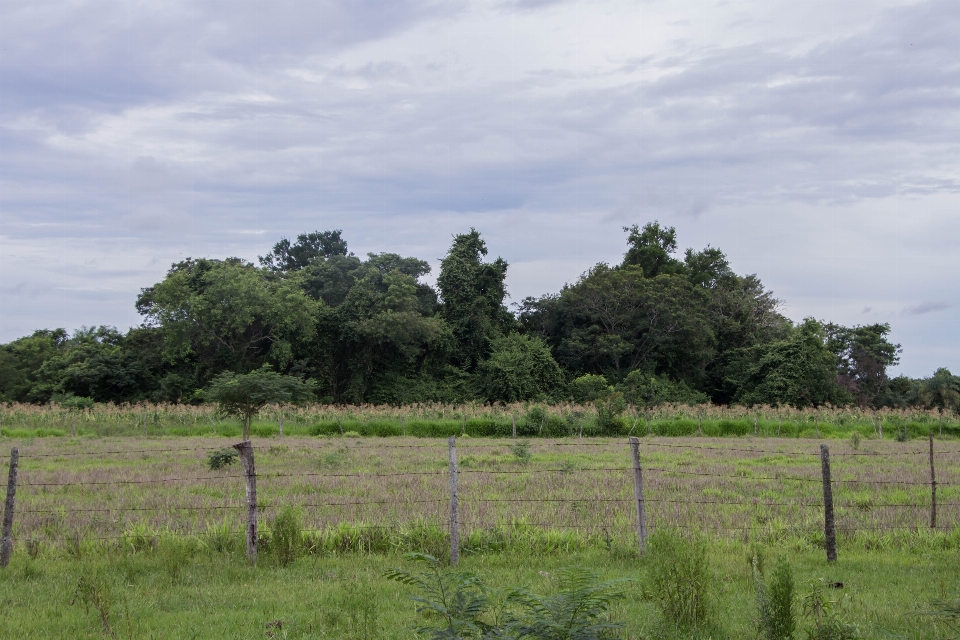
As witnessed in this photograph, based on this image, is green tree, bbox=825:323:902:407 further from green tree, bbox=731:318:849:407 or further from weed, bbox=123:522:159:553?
weed, bbox=123:522:159:553

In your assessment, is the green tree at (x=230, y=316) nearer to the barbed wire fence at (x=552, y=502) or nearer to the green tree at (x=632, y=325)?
the green tree at (x=632, y=325)

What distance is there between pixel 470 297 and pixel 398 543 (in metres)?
38.5

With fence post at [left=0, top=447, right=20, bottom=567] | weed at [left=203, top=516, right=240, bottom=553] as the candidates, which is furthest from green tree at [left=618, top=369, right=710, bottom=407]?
fence post at [left=0, top=447, right=20, bottom=567]

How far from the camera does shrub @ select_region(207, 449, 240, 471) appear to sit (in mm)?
18906

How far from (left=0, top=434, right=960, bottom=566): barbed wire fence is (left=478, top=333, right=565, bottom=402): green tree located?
25.4 metres

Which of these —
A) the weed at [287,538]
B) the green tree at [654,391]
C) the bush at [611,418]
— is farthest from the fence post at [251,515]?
the green tree at [654,391]

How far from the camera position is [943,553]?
10133 mm

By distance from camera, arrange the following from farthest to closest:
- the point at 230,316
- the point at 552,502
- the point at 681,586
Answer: the point at 230,316
the point at 552,502
the point at 681,586

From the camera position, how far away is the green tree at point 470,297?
4800cm

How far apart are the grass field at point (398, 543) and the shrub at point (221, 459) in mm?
781

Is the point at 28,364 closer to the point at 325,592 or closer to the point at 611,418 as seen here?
the point at 611,418

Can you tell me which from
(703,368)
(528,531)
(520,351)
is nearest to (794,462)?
(528,531)

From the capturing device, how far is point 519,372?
4538 centimetres

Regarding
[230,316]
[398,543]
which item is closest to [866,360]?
[230,316]
